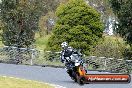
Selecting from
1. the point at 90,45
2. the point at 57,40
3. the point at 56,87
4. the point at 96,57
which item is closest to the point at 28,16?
the point at 57,40

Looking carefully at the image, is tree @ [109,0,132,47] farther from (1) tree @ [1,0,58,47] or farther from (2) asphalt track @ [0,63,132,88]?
(2) asphalt track @ [0,63,132,88]

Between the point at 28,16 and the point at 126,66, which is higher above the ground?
the point at 28,16

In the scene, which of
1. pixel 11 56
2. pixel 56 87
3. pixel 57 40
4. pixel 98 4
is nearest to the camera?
pixel 56 87

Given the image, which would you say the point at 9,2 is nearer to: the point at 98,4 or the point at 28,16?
the point at 28,16

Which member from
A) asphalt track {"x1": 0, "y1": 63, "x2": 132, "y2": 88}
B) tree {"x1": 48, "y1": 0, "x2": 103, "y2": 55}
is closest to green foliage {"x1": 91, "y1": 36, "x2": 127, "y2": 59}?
tree {"x1": 48, "y1": 0, "x2": 103, "y2": 55}

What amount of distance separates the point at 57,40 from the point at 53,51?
1.80m

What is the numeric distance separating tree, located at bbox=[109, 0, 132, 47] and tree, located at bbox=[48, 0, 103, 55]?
2.85 m

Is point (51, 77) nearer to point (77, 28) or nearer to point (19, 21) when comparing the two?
point (77, 28)

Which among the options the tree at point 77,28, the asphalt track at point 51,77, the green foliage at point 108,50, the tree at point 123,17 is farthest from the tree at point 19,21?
the tree at point 123,17

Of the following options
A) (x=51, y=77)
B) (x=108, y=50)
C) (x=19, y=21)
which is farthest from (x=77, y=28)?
(x=51, y=77)

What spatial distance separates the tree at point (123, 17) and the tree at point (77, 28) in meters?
2.85

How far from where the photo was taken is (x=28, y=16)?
3403cm

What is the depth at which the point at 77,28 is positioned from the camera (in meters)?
33.4

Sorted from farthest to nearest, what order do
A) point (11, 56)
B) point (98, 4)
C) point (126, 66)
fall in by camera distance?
point (98, 4), point (11, 56), point (126, 66)
